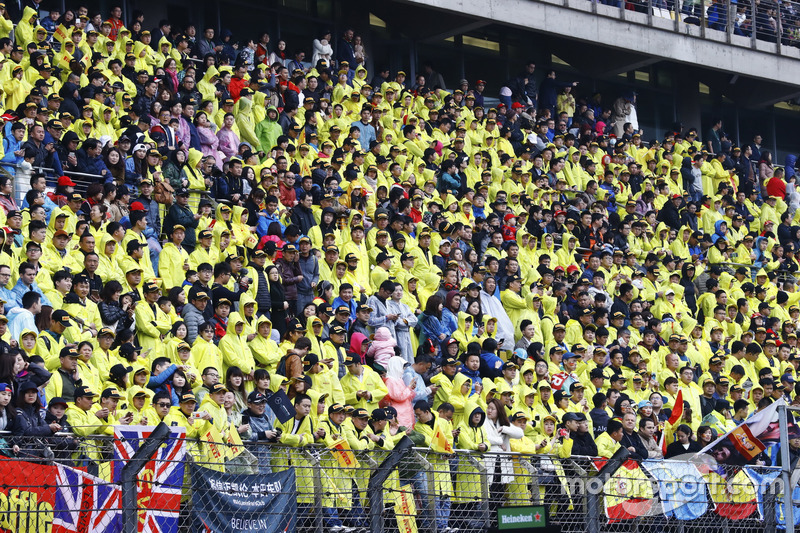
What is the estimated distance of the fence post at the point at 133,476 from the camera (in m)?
7.40

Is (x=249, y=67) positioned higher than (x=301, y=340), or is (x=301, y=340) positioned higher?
(x=249, y=67)

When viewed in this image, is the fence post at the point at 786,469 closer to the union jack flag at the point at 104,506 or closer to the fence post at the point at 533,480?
the fence post at the point at 533,480

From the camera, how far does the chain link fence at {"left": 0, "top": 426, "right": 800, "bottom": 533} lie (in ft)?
25.4

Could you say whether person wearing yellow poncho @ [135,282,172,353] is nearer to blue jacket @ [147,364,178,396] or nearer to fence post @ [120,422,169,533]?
blue jacket @ [147,364,178,396]

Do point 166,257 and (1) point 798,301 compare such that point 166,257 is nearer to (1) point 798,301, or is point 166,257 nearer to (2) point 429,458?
(2) point 429,458

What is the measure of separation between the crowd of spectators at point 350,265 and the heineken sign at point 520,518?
68 cm

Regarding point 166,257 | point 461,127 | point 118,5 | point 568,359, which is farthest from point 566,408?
point 118,5

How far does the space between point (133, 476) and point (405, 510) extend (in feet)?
7.29

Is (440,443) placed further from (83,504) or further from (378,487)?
(83,504)

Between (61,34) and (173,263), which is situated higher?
(61,34)

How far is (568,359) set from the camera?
655 inches

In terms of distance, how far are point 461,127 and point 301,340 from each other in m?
8.82

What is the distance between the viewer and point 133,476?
7.44m

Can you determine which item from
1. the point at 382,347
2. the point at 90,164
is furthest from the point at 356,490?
the point at 90,164
